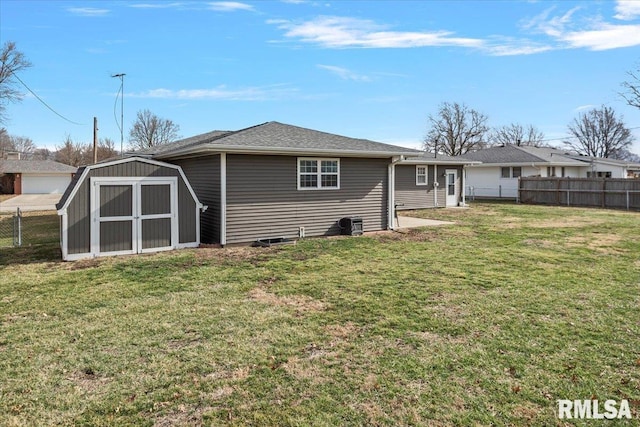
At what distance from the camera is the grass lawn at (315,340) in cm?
300

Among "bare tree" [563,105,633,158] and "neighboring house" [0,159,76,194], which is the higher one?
"bare tree" [563,105,633,158]

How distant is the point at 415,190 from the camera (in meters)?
20.1

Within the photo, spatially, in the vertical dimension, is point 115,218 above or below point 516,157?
below

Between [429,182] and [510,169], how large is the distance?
31.3 feet

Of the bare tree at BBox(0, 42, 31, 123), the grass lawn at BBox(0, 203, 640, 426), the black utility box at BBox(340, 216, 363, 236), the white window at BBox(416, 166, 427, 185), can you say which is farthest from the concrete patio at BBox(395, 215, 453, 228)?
the bare tree at BBox(0, 42, 31, 123)

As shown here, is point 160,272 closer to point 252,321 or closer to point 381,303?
point 252,321

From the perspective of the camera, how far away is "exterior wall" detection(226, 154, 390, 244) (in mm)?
10016

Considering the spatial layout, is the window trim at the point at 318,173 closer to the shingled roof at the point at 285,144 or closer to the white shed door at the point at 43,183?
the shingled roof at the point at 285,144

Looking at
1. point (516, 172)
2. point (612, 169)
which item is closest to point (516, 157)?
point (516, 172)

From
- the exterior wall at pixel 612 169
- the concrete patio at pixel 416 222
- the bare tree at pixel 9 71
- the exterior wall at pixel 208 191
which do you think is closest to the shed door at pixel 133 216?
the exterior wall at pixel 208 191

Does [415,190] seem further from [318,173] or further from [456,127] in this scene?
[456,127]

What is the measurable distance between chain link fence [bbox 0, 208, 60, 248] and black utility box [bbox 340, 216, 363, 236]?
773 cm

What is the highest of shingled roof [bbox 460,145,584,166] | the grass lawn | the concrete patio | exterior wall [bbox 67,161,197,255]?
shingled roof [bbox 460,145,584,166]

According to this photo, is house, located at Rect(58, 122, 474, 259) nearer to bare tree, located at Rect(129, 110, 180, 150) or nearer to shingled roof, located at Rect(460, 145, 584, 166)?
shingled roof, located at Rect(460, 145, 584, 166)
